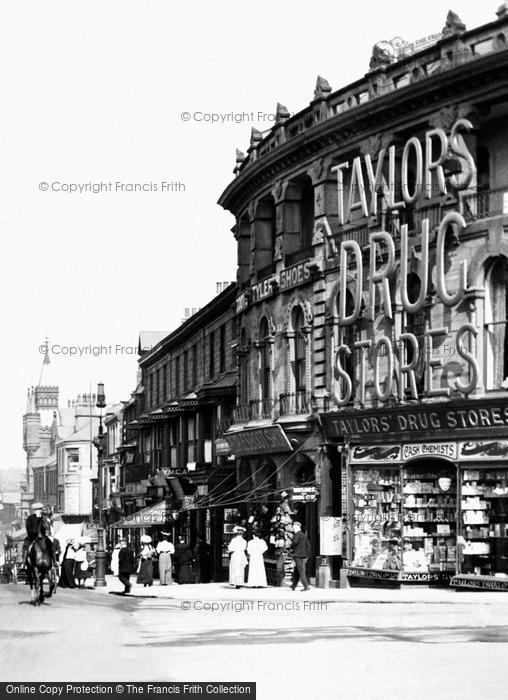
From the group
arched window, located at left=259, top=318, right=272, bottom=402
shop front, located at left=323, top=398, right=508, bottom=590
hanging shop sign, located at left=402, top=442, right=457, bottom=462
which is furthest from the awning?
hanging shop sign, located at left=402, top=442, right=457, bottom=462

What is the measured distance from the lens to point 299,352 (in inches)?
1491

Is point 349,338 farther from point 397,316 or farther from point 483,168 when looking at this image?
point 483,168

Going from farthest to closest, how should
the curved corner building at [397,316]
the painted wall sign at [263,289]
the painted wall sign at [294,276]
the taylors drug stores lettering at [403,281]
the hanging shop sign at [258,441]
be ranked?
the painted wall sign at [263,289] → the hanging shop sign at [258,441] → the painted wall sign at [294,276] → the taylors drug stores lettering at [403,281] → the curved corner building at [397,316]

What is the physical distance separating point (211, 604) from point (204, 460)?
25706 millimetres

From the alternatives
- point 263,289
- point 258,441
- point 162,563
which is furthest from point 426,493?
point 263,289

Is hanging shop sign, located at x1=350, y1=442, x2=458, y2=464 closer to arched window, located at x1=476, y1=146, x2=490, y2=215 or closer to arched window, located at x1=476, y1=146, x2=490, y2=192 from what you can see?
arched window, located at x1=476, y1=146, x2=490, y2=215

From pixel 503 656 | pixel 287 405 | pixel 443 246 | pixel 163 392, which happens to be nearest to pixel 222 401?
pixel 287 405

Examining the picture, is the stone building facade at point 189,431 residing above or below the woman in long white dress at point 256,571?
above

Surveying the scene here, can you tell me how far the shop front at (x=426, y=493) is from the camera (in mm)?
29703

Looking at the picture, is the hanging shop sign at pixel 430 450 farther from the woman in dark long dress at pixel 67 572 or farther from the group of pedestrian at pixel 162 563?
the woman in dark long dress at pixel 67 572

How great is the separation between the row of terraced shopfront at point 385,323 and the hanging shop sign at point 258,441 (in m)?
0.09

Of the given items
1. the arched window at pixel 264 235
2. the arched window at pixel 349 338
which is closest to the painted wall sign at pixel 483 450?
the arched window at pixel 349 338

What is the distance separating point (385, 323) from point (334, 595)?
6.87 meters

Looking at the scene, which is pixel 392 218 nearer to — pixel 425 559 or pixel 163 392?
pixel 425 559
